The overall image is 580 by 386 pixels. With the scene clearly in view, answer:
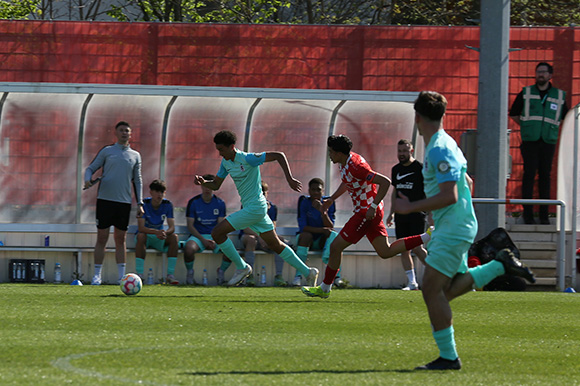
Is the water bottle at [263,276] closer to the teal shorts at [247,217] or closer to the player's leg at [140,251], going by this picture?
the player's leg at [140,251]

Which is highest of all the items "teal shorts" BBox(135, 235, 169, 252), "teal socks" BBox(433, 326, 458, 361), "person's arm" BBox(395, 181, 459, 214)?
"person's arm" BBox(395, 181, 459, 214)

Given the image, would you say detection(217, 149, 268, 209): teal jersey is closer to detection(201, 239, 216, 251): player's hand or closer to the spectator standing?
detection(201, 239, 216, 251): player's hand

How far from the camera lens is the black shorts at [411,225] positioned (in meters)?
13.1

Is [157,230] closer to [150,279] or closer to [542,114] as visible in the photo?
[150,279]

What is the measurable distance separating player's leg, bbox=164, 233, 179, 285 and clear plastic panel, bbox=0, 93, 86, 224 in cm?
168

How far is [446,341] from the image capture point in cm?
579

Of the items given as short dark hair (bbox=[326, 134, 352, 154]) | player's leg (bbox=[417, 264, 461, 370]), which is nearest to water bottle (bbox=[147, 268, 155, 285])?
short dark hair (bbox=[326, 134, 352, 154])

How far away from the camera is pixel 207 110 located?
15.0 m

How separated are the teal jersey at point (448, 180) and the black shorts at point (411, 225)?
7.13 meters

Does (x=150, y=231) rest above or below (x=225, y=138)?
below

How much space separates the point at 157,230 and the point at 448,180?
868cm

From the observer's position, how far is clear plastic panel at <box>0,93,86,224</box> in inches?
578

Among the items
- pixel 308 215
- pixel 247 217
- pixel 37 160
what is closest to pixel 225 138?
pixel 247 217

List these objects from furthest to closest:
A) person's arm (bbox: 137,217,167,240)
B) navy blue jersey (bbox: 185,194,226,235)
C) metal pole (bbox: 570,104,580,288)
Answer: navy blue jersey (bbox: 185,194,226,235)
metal pole (bbox: 570,104,580,288)
person's arm (bbox: 137,217,167,240)
